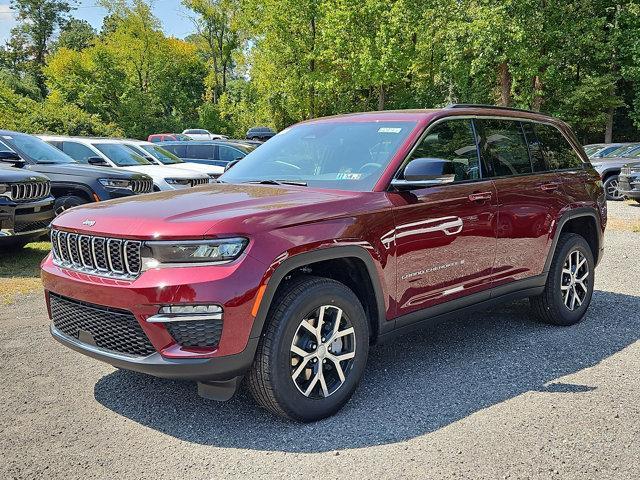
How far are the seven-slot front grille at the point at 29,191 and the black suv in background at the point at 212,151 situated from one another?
723 cm

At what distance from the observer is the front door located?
13.1 ft

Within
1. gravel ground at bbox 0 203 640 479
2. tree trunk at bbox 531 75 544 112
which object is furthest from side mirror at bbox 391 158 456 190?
tree trunk at bbox 531 75 544 112

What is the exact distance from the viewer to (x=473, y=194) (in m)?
4.47

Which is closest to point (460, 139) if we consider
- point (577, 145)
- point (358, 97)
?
point (577, 145)

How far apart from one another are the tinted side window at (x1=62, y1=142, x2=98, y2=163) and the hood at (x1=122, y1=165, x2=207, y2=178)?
31.9 inches

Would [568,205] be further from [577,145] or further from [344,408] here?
[344,408]

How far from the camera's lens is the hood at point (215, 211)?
10.4ft

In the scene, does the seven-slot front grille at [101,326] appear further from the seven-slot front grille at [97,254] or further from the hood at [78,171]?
the hood at [78,171]

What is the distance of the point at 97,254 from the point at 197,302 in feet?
2.50

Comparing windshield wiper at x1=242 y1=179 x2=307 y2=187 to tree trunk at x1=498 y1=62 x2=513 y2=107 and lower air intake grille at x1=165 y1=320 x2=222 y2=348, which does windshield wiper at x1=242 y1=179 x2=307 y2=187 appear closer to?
lower air intake grille at x1=165 y1=320 x2=222 y2=348

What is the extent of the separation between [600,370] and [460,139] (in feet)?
6.43

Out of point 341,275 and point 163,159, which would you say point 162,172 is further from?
point 341,275

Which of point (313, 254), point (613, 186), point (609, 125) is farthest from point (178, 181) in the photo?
point (609, 125)

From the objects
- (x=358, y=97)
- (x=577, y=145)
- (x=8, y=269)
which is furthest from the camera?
(x=358, y=97)
